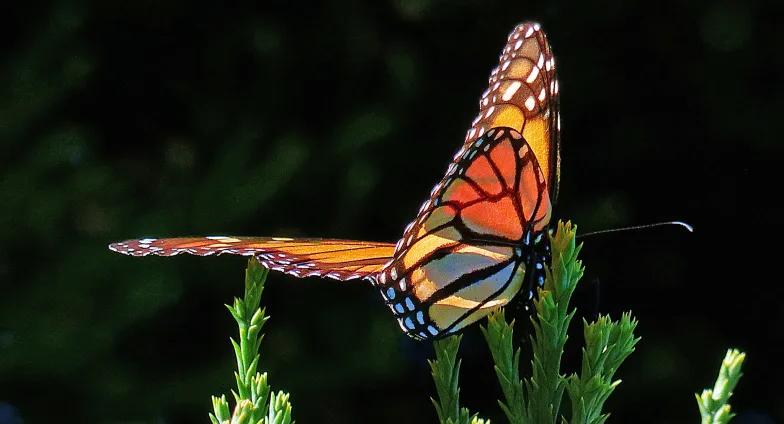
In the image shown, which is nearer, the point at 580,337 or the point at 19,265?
the point at 19,265

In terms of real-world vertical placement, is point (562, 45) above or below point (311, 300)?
above

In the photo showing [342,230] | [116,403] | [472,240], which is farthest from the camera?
[342,230]

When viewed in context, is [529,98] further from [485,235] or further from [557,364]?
[557,364]

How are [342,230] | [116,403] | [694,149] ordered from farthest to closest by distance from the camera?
[694,149]
[342,230]
[116,403]

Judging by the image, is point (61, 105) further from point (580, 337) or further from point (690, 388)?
point (690, 388)

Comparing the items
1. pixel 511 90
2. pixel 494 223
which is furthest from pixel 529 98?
pixel 494 223

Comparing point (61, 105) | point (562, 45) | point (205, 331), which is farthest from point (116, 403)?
point (562, 45)

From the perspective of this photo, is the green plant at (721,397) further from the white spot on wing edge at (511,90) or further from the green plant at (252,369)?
the white spot on wing edge at (511,90)

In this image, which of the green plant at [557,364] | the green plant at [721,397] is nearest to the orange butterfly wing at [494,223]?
the green plant at [557,364]
